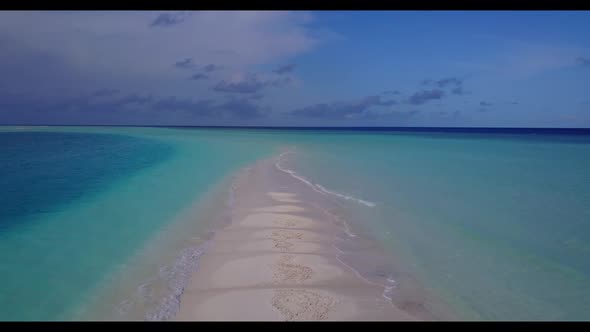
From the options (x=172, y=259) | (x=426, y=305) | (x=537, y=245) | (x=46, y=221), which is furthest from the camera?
(x=46, y=221)

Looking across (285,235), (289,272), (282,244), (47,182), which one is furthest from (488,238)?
(47,182)

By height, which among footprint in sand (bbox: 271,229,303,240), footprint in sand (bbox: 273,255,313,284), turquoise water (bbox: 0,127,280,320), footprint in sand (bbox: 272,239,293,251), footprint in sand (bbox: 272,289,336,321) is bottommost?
turquoise water (bbox: 0,127,280,320)

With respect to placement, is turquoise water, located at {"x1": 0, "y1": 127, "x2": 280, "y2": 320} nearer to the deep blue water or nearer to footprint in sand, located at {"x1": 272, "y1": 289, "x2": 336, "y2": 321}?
the deep blue water

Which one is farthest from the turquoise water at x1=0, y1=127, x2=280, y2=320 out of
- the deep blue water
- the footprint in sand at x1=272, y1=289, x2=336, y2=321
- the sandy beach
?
the footprint in sand at x1=272, y1=289, x2=336, y2=321
